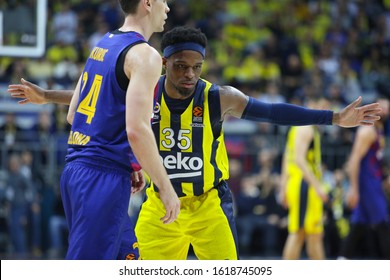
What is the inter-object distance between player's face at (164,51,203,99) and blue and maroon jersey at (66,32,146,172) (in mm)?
753

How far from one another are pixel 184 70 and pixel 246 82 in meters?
10.8

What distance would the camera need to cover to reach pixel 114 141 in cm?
431

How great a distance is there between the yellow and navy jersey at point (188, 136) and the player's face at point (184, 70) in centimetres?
10

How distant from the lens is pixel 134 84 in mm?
4074

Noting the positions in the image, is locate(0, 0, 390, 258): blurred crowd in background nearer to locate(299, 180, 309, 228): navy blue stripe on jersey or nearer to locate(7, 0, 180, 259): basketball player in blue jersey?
locate(299, 180, 309, 228): navy blue stripe on jersey

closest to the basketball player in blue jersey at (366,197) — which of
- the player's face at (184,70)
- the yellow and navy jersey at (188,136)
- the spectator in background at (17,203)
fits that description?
the yellow and navy jersey at (188,136)

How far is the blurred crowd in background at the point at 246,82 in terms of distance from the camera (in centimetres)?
1248

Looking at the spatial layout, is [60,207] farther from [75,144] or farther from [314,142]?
[75,144]

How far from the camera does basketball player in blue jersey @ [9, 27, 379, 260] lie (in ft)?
16.9

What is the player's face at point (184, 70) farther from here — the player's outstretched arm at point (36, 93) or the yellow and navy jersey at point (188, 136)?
the player's outstretched arm at point (36, 93)

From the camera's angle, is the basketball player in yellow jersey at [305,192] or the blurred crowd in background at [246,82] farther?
the blurred crowd in background at [246,82]

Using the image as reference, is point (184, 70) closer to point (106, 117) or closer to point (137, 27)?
point (137, 27)
